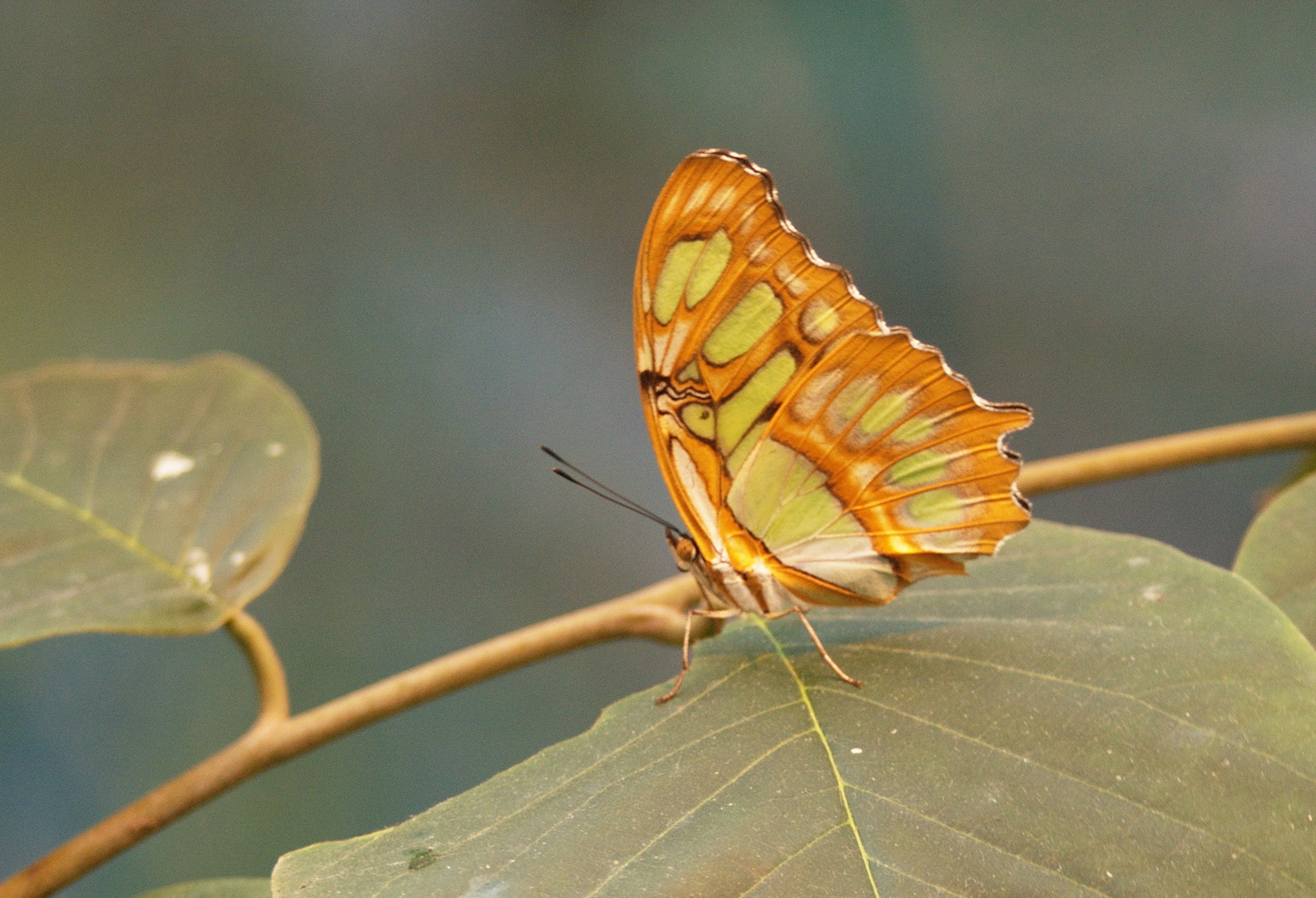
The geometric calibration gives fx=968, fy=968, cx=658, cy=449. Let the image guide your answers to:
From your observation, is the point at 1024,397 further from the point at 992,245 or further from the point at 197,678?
the point at 197,678

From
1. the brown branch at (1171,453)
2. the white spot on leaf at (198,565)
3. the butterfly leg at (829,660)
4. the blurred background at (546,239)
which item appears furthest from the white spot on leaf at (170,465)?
the blurred background at (546,239)

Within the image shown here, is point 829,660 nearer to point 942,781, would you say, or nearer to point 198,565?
point 942,781

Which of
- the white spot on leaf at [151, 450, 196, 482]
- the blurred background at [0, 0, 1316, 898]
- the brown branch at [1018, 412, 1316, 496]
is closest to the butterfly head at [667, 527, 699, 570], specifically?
the brown branch at [1018, 412, 1316, 496]

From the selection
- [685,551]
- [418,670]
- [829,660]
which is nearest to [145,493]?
[418,670]

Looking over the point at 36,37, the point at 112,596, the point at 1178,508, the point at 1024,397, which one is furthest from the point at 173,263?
the point at 1178,508

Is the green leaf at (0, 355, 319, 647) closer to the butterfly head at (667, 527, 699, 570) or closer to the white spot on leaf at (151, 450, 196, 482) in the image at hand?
the white spot on leaf at (151, 450, 196, 482)
